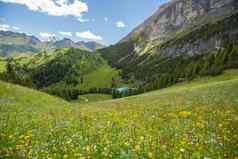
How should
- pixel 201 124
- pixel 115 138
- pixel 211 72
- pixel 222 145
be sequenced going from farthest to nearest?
pixel 211 72 → pixel 201 124 → pixel 115 138 → pixel 222 145

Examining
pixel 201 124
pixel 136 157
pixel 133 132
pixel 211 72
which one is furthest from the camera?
pixel 211 72

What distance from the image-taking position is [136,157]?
8.43m

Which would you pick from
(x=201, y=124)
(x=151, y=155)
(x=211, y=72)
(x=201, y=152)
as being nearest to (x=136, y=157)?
(x=151, y=155)

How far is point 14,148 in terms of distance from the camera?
31.8 feet

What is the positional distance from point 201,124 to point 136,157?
6186 millimetres

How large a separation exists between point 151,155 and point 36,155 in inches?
Result: 157

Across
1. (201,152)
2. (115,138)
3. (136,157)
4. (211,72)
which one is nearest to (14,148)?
(115,138)

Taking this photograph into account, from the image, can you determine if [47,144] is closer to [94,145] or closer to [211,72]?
[94,145]

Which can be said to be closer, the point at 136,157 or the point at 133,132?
the point at 136,157

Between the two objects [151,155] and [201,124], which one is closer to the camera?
[151,155]

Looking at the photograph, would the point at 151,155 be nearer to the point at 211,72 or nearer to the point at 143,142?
the point at 143,142

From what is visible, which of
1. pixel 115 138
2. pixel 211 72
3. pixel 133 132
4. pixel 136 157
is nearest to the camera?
pixel 136 157

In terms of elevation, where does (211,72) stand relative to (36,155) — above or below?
above

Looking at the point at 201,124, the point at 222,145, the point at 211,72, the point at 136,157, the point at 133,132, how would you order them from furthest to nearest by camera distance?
1. the point at 211,72
2. the point at 201,124
3. the point at 133,132
4. the point at 222,145
5. the point at 136,157
